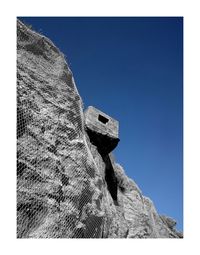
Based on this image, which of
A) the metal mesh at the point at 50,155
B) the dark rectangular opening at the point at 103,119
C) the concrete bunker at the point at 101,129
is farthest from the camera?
the dark rectangular opening at the point at 103,119

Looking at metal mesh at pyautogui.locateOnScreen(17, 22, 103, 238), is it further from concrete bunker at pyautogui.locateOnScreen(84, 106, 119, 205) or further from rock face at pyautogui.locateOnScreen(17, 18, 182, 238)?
concrete bunker at pyautogui.locateOnScreen(84, 106, 119, 205)

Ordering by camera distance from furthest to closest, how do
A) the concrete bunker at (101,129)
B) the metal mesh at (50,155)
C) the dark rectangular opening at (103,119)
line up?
the dark rectangular opening at (103,119) < the concrete bunker at (101,129) < the metal mesh at (50,155)

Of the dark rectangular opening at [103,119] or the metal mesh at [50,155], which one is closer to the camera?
the metal mesh at [50,155]

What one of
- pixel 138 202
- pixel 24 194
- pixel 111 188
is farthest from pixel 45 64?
pixel 138 202

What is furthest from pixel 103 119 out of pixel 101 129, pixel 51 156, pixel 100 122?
pixel 51 156

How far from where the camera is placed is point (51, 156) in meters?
6.22

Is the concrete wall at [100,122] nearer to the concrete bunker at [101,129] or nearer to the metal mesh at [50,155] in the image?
the concrete bunker at [101,129]

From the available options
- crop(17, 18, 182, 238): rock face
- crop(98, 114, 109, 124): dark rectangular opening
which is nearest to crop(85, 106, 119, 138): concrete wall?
crop(98, 114, 109, 124): dark rectangular opening

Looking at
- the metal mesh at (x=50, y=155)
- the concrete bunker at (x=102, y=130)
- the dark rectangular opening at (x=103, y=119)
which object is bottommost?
the metal mesh at (x=50, y=155)

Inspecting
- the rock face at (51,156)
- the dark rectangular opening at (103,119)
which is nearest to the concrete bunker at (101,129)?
the dark rectangular opening at (103,119)

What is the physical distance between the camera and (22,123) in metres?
5.99

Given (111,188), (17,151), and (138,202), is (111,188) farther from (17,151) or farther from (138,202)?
(17,151)

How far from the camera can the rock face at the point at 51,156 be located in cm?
539

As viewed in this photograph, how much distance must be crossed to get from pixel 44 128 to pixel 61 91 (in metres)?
1.44
